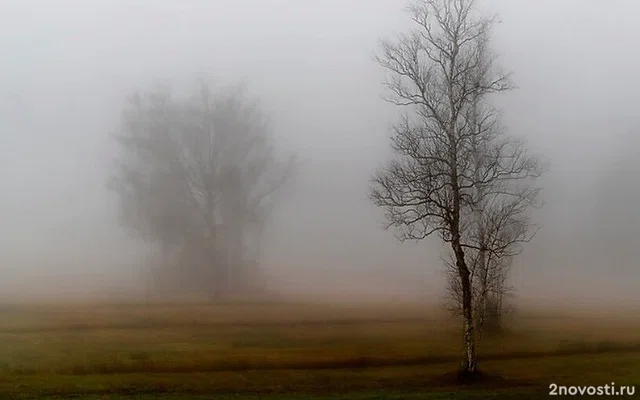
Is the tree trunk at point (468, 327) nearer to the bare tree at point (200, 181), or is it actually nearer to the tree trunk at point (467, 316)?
the tree trunk at point (467, 316)

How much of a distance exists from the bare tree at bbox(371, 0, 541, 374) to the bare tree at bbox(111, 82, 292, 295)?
159cm

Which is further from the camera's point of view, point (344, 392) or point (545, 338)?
point (545, 338)

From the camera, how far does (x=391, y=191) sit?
922 centimetres

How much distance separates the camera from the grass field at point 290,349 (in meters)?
8.92

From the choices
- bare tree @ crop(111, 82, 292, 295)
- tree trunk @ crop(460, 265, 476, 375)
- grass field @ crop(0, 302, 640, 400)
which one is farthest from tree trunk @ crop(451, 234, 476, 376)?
bare tree @ crop(111, 82, 292, 295)

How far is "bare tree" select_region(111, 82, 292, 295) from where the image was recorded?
9.42m

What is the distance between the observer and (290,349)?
9320 mm

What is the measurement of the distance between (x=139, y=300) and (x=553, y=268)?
212 inches

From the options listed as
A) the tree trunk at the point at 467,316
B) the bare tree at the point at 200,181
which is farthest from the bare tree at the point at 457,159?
the bare tree at the point at 200,181

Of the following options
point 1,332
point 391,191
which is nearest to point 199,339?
point 1,332

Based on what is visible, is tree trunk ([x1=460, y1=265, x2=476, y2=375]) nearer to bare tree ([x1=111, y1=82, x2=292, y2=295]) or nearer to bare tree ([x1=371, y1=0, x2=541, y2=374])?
bare tree ([x1=371, y1=0, x2=541, y2=374])

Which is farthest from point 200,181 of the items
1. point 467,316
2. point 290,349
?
point 467,316

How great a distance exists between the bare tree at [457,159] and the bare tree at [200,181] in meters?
1.59

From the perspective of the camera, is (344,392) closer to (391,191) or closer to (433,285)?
(433,285)
